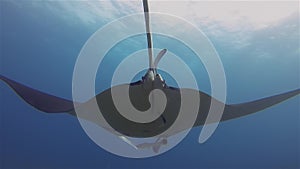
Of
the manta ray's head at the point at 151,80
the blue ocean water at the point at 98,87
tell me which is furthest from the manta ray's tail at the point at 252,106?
the blue ocean water at the point at 98,87

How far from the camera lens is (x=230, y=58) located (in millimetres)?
19750

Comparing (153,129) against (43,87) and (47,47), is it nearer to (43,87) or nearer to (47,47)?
(47,47)

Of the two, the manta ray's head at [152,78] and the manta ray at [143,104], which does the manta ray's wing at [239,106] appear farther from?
the manta ray's head at [152,78]

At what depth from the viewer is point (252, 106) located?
3.71 meters

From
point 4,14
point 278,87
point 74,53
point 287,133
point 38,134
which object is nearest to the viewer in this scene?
point 4,14

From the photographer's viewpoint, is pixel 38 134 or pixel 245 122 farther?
pixel 38 134

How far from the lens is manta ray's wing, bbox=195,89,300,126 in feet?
11.8

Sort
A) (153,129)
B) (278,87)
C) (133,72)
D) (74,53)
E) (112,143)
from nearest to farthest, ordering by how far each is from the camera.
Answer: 1. (153,129)
2. (112,143)
3. (133,72)
4. (74,53)
5. (278,87)

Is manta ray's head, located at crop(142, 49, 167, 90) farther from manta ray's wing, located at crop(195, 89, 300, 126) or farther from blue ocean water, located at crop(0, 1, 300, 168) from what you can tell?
blue ocean water, located at crop(0, 1, 300, 168)

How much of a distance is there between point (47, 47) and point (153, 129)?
21.6 meters

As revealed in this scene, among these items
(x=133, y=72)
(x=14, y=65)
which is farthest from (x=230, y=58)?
(x=14, y=65)

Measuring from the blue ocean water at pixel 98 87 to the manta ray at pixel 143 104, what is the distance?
389 centimetres

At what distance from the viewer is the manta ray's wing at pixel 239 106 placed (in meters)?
3.59

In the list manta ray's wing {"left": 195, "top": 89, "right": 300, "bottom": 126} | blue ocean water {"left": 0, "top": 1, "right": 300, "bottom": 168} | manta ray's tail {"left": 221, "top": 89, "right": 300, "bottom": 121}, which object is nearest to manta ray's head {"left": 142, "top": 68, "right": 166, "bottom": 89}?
manta ray's wing {"left": 195, "top": 89, "right": 300, "bottom": 126}
